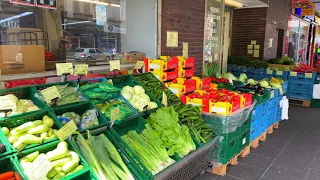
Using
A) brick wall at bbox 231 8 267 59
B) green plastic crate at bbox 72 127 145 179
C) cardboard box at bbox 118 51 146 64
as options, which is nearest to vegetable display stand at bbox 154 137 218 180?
green plastic crate at bbox 72 127 145 179

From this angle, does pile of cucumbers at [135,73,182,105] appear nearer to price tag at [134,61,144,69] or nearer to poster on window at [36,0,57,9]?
price tag at [134,61,144,69]

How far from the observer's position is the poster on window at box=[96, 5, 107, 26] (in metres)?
5.79

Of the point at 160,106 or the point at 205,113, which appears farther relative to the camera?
the point at 205,113

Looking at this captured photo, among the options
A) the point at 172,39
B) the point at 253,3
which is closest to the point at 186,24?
the point at 172,39

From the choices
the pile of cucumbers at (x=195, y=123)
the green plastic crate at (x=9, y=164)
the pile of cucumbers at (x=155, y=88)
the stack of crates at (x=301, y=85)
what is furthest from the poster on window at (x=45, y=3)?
the stack of crates at (x=301, y=85)

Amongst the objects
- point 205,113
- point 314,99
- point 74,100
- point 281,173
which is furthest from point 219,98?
point 314,99

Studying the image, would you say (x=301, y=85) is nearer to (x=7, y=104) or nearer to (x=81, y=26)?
(x=81, y=26)

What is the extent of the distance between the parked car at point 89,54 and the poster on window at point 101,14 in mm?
773

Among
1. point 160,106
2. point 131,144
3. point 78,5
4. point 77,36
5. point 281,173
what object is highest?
point 78,5

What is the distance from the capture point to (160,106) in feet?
10.7

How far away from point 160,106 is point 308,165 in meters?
2.53

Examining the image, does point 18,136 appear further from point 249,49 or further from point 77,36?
point 249,49

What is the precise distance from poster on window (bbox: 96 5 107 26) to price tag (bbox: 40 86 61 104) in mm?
3664

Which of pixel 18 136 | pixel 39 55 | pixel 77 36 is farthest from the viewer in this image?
pixel 77 36
